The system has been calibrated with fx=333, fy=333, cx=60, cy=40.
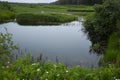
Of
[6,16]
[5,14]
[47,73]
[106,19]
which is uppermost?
[47,73]

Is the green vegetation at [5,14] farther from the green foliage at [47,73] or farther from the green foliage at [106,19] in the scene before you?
the green foliage at [47,73]

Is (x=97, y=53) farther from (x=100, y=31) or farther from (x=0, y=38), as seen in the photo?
(x=0, y=38)

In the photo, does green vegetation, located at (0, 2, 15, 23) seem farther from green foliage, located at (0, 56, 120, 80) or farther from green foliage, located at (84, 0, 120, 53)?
green foliage, located at (0, 56, 120, 80)

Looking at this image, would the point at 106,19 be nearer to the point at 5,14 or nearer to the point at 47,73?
Answer: the point at 47,73

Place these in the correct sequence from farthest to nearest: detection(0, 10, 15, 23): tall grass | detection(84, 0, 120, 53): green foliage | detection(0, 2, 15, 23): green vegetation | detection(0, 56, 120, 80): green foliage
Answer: detection(0, 2, 15, 23): green vegetation, detection(0, 10, 15, 23): tall grass, detection(84, 0, 120, 53): green foliage, detection(0, 56, 120, 80): green foliage

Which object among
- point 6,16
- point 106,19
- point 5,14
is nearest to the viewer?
point 106,19

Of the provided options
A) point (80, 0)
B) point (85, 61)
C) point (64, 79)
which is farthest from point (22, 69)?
point (80, 0)

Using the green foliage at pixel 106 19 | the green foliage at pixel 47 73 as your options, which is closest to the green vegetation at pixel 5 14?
the green foliage at pixel 106 19

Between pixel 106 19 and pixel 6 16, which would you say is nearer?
pixel 106 19

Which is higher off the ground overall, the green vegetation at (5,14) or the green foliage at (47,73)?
the green foliage at (47,73)

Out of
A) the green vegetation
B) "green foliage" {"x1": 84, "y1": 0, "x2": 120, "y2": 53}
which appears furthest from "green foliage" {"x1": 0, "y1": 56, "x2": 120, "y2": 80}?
the green vegetation

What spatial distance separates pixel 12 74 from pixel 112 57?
31.9 feet

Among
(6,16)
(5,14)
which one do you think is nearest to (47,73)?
(6,16)

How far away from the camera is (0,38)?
10.0 metres
